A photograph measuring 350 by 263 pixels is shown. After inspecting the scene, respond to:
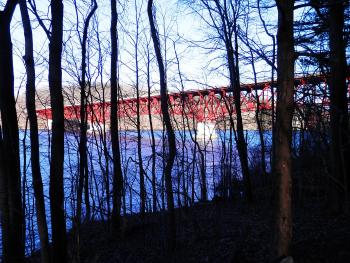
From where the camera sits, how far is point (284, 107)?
4445mm

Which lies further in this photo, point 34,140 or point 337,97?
point 337,97

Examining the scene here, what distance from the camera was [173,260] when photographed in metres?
8.34

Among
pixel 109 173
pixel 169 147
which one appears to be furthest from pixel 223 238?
pixel 109 173

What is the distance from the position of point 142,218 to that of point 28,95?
7468 millimetres

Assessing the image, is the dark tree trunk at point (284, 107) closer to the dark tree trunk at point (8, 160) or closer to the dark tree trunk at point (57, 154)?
the dark tree trunk at point (57, 154)

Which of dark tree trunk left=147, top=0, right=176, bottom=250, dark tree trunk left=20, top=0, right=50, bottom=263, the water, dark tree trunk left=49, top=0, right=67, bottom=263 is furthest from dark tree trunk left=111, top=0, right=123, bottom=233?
dark tree trunk left=49, top=0, right=67, bottom=263

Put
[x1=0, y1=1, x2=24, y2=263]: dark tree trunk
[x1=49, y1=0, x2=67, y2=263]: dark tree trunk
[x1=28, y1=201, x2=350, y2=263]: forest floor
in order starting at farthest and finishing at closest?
[x1=49, y1=0, x2=67, y2=263]: dark tree trunk
[x1=0, y1=1, x2=24, y2=263]: dark tree trunk
[x1=28, y1=201, x2=350, y2=263]: forest floor

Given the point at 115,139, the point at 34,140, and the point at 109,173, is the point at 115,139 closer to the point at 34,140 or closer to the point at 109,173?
the point at 109,173

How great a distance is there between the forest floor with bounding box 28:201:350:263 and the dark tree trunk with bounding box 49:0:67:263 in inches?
28.5

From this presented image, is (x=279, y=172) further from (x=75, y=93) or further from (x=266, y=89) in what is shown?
(x=266, y=89)

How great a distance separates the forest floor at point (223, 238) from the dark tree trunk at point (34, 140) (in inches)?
38.4

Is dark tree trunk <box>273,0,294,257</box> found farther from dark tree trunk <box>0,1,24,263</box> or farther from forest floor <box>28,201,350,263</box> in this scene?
dark tree trunk <box>0,1,24,263</box>

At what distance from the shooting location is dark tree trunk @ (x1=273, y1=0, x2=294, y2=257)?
442 centimetres

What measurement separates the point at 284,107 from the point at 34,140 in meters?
4.79
